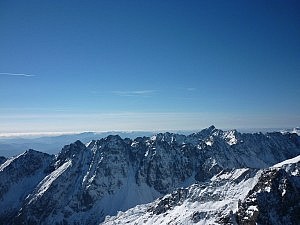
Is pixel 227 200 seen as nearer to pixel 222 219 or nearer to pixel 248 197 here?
pixel 222 219

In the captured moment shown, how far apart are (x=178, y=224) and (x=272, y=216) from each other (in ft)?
185

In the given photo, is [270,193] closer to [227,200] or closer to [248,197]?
[248,197]

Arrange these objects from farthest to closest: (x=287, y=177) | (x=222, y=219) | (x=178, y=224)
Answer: (x=178, y=224)
(x=222, y=219)
(x=287, y=177)

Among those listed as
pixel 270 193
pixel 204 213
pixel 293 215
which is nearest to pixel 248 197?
pixel 270 193

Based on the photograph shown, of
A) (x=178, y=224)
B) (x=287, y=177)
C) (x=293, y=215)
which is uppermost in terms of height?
(x=287, y=177)

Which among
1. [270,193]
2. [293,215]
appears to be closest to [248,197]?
[270,193]

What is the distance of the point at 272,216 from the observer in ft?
488

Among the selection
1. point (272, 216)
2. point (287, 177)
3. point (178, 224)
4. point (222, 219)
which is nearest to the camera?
point (272, 216)

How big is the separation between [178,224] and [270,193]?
55.8 m

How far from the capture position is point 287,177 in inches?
6265

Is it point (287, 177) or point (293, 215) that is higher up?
point (287, 177)

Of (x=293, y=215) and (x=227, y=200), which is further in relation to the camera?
(x=227, y=200)

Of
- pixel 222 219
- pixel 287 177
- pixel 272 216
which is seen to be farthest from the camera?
pixel 222 219

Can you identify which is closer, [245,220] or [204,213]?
[245,220]
